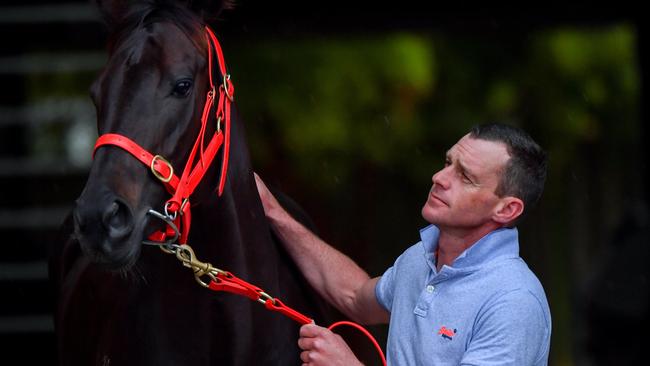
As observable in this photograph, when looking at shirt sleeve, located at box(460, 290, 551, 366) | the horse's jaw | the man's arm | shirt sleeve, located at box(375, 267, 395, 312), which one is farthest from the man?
the horse's jaw

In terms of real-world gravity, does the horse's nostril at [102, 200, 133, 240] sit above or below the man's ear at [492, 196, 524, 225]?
below

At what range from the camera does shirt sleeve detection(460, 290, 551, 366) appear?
2770 millimetres

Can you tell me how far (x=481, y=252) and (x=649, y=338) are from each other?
4.95 metres

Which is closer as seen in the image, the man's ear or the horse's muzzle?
the horse's muzzle

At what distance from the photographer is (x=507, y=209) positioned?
2943 millimetres

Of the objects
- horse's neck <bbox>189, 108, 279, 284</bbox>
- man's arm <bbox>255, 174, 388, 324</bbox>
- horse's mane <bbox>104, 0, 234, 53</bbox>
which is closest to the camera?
horse's mane <bbox>104, 0, 234, 53</bbox>

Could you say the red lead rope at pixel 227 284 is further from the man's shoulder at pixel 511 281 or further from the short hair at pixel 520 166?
the short hair at pixel 520 166

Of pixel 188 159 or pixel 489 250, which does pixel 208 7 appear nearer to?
pixel 188 159

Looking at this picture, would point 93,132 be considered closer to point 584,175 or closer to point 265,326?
point 584,175

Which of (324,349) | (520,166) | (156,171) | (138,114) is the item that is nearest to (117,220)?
(156,171)

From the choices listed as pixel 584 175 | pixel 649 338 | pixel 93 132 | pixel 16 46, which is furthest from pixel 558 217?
pixel 16 46

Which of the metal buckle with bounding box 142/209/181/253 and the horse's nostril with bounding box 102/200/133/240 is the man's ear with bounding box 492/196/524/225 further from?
the horse's nostril with bounding box 102/200/133/240

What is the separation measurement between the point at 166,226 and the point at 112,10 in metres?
0.65

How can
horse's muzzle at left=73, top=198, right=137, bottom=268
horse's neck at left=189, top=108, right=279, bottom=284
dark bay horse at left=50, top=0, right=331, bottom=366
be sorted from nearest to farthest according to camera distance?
horse's muzzle at left=73, top=198, right=137, bottom=268
dark bay horse at left=50, top=0, right=331, bottom=366
horse's neck at left=189, top=108, right=279, bottom=284
